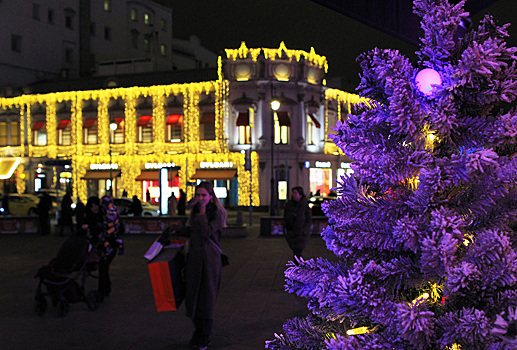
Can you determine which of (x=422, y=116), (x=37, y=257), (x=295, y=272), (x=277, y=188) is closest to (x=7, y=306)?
(x=37, y=257)

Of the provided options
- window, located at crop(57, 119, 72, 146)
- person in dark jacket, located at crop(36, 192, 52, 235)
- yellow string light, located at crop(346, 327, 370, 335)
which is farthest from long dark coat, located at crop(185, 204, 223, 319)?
window, located at crop(57, 119, 72, 146)

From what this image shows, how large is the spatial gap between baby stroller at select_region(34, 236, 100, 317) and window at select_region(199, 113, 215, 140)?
35430mm

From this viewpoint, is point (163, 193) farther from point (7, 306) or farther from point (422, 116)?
point (422, 116)

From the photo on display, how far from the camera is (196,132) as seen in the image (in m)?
44.9

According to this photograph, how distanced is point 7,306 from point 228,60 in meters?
35.8

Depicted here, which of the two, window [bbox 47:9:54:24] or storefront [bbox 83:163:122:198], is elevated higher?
window [bbox 47:9:54:24]

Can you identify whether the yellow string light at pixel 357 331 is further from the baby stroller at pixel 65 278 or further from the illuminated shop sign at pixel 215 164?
the illuminated shop sign at pixel 215 164

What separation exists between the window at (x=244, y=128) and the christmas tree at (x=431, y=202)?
132 feet

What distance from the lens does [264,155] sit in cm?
4344

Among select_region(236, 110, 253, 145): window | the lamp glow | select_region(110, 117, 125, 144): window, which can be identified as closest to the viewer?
the lamp glow

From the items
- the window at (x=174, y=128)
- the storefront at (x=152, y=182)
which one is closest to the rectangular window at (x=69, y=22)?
the window at (x=174, y=128)

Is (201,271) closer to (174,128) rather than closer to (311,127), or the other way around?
(311,127)

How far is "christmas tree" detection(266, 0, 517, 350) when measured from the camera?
2221mm

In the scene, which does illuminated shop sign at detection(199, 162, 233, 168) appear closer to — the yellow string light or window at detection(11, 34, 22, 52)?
window at detection(11, 34, 22, 52)
